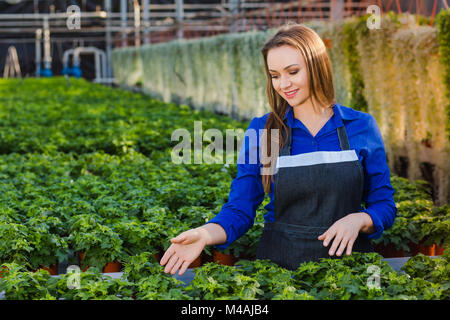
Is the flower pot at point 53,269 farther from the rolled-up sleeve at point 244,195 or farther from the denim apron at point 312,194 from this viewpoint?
the denim apron at point 312,194

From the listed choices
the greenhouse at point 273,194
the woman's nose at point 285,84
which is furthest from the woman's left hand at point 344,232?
the woman's nose at point 285,84

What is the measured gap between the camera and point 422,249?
2906 millimetres

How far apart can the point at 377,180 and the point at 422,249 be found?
0.92 meters

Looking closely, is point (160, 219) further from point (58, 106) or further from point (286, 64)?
point (58, 106)

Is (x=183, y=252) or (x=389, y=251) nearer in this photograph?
(x=183, y=252)

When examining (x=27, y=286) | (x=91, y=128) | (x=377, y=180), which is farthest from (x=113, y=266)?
(x=91, y=128)

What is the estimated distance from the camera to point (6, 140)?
5.73 meters

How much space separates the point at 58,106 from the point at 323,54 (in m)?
7.90

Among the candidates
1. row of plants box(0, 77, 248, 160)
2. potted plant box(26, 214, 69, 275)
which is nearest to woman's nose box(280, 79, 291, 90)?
potted plant box(26, 214, 69, 275)

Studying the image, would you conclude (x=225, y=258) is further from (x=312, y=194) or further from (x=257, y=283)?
(x=257, y=283)

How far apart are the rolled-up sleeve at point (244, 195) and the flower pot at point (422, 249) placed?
1091mm

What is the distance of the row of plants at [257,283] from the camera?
1.80 metres

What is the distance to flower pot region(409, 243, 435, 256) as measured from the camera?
9.48ft
